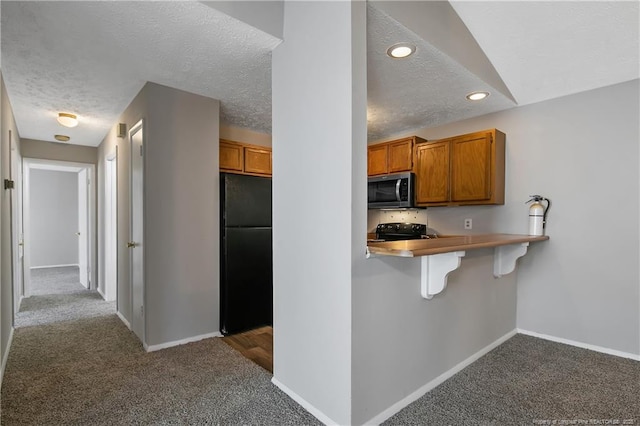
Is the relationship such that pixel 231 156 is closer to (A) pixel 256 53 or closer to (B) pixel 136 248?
(B) pixel 136 248

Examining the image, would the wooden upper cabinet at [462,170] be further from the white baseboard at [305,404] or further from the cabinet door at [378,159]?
the white baseboard at [305,404]

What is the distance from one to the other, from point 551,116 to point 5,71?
4.61 meters

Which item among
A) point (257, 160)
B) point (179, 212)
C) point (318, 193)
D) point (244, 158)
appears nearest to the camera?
point (318, 193)

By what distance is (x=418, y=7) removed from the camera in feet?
6.20

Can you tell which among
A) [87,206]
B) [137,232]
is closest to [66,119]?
[137,232]

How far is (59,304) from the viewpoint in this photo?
13.2ft

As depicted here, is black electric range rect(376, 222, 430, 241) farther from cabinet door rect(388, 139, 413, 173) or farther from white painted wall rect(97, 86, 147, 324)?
white painted wall rect(97, 86, 147, 324)

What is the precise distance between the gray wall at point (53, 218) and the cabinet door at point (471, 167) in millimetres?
8620

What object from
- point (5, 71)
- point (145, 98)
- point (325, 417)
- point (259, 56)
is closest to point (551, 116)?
point (259, 56)

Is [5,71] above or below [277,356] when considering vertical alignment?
above

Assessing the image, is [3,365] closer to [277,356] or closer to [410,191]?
[277,356]

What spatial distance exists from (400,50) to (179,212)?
2.18 metres

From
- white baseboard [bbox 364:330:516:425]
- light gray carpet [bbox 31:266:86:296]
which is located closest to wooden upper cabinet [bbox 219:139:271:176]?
white baseboard [bbox 364:330:516:425]

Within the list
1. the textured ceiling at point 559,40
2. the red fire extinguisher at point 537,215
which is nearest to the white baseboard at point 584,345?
the red fire extinguisher at point 537,215
